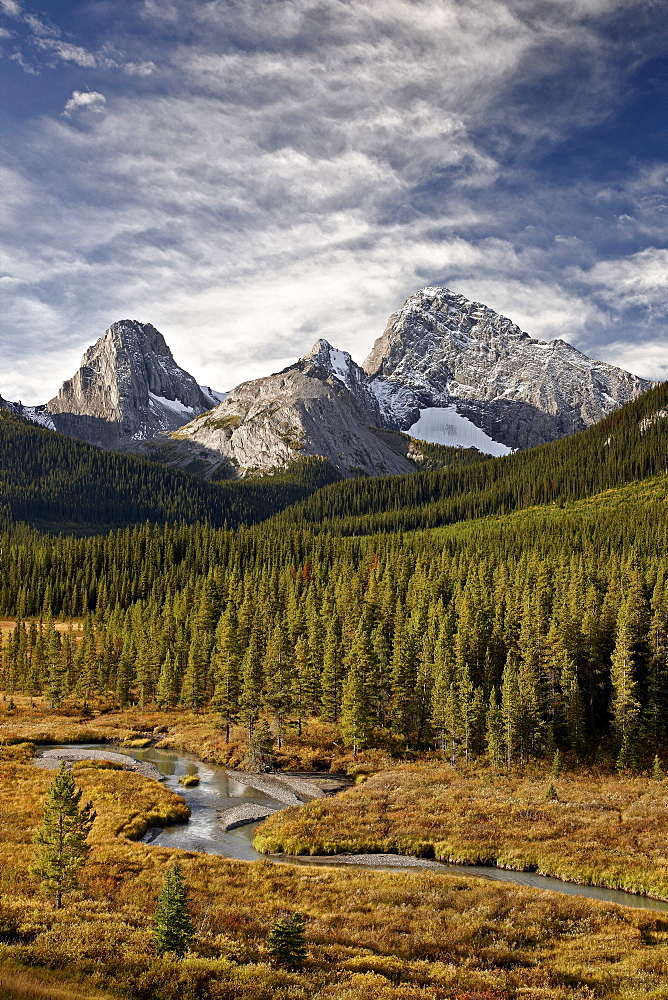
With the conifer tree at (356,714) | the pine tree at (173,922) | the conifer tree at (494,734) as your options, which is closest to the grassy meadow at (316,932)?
the pine tree at (173,922)

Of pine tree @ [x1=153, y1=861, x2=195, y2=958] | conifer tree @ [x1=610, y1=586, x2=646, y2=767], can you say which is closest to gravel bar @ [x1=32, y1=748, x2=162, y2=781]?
pine tree @ [x1=153, y1=861, x2=195, y2=958]

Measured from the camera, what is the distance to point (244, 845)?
51.7m

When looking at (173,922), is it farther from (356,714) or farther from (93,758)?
(93,758)

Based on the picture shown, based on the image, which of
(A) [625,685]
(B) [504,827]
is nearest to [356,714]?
(B) [504,827]

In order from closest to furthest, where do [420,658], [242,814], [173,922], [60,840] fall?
[173,922] → [60,840] → [242,814] → [420,658]

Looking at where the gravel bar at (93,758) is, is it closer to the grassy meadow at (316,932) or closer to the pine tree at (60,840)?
the grassy meadow at (316,932)

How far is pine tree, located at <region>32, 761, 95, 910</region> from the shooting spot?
31750 millimetres

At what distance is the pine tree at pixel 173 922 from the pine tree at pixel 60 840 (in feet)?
29.2

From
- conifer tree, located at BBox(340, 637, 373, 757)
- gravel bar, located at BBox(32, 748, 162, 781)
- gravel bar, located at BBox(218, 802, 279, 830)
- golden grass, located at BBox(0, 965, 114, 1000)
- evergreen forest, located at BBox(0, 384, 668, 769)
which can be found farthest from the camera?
conifer tree, located at BBox(340, 637, 373, 757)

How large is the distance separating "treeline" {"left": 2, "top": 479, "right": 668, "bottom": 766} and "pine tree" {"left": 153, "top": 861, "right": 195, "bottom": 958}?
5643 cm

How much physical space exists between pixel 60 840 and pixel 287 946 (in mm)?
13445

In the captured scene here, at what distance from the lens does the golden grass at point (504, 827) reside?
48406mm

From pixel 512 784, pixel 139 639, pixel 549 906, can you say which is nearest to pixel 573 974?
pixel 549 906

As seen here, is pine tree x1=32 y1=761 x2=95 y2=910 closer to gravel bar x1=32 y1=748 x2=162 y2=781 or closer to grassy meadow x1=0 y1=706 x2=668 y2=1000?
grassy meadow x1=0 y1=706 x2=668 y2=1000
